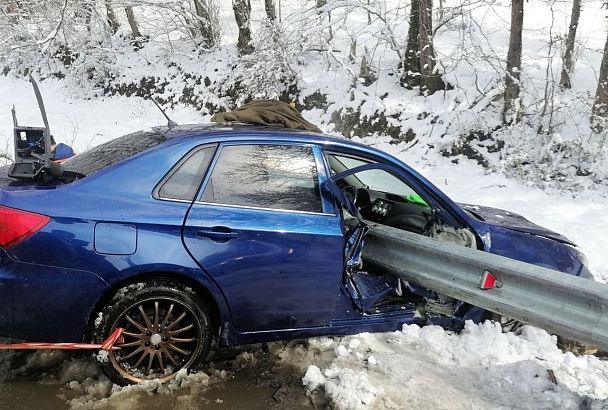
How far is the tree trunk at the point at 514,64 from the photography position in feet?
29.5

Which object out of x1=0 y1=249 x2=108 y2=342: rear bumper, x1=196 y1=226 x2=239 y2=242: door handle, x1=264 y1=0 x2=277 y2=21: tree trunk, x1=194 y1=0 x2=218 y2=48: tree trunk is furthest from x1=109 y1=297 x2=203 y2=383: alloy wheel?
x1=194 y1=0 x2=218 y2=48: tree trunk

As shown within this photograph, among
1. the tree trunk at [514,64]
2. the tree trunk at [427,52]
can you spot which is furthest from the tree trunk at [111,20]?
the tree trunk at [514,64]

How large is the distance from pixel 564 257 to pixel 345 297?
1.76 metres

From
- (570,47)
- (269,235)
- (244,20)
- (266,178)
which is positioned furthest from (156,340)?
(244,20)

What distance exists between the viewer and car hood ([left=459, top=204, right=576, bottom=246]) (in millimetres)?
4016

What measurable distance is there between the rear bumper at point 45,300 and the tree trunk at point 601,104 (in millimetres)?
8090

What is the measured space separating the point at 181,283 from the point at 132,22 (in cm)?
1577

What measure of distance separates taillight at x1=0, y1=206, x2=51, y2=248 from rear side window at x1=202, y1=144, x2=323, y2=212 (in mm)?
912

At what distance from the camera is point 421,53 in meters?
10.3

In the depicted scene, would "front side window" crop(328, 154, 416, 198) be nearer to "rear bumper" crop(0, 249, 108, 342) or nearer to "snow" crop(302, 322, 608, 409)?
"snow" crop(302, 322, 608, 409)

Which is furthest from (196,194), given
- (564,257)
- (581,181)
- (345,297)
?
(581,181)

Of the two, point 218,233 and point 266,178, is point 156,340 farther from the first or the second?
point 266,178

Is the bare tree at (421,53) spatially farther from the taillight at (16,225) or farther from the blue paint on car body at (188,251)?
the taillight at (16,225)

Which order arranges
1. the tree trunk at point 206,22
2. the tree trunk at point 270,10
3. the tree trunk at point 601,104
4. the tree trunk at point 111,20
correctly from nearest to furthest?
1. the tree trunk at point 601,104
2. the tree trunk at point 270,10
3. the tree trunk at point 206,22
4. the tree trunk at point 111,20
